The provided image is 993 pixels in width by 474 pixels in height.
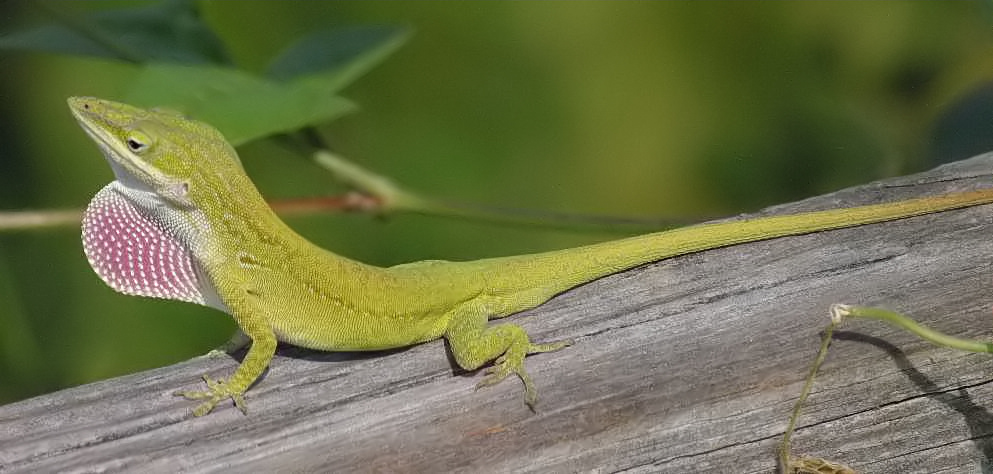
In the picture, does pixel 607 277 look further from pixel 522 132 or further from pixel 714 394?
pixel 522 132

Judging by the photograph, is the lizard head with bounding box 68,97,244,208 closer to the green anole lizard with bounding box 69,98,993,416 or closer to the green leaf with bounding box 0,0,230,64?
the green anole lizard with bounding box 69,98,993,416

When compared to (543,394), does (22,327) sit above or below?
below

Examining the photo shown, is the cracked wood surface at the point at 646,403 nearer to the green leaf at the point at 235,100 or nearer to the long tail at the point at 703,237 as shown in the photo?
the long tail at the point at 703,237

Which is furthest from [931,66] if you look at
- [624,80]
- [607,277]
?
[607,277]

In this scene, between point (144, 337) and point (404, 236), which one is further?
point (404, 236)

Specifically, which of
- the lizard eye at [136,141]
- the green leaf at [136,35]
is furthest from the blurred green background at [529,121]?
the lizard eye at [136,141]

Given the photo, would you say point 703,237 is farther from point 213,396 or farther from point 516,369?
point 213,396

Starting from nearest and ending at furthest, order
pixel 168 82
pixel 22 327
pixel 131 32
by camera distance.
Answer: pixel 168 82, pixel 131 32, pixel 22 327

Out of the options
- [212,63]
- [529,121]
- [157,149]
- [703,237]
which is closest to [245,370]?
[157,149]
